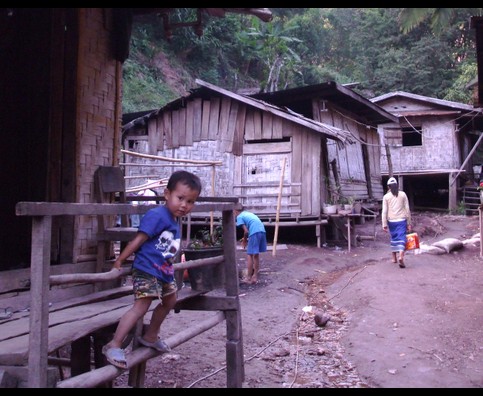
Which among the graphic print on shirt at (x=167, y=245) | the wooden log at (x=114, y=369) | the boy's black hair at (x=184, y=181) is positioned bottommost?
the wooden log at (x=114, y=369)

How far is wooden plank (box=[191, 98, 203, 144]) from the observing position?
14266mm

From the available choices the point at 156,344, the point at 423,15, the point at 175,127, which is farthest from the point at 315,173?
the point at 423,15

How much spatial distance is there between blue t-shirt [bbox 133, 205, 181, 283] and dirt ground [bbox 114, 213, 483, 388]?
1810 mm

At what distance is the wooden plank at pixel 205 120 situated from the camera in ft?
46.5

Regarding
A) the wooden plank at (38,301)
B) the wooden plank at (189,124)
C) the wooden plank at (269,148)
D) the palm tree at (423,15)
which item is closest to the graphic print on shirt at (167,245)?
the wooden plank at (38,301)

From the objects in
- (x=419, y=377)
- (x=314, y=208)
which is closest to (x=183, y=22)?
(x=419, y=377)

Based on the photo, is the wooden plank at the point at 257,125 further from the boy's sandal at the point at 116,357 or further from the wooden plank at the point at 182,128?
the boy's sandal at the point at 116,357

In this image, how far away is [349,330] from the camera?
663 cm

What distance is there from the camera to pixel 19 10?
463cm

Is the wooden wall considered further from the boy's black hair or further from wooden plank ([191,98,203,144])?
the boy's black hair

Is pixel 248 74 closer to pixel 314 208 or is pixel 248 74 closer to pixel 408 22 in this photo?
pixel 314 208

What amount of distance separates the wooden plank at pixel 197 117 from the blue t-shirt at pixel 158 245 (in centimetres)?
1122

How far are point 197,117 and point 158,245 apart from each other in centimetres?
1140

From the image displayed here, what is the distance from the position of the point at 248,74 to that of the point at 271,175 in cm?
582
